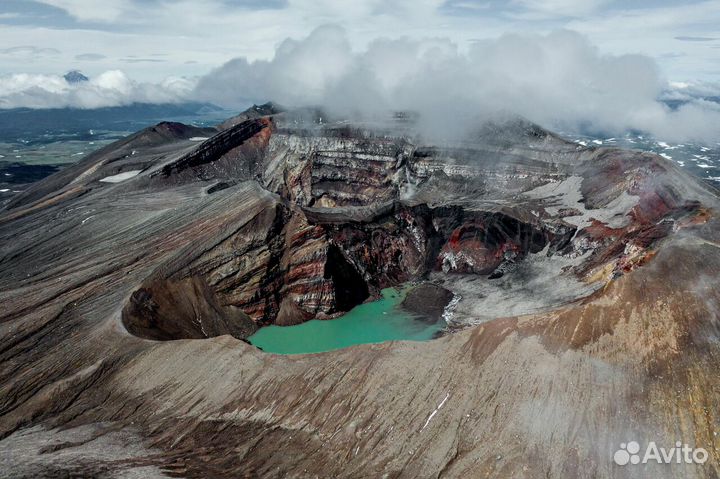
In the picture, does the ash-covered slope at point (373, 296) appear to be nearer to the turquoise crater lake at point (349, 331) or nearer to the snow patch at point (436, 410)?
the snow patch at point (436, 410)

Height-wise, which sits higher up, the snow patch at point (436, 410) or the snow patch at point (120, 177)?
the snow patch at point (120, 177)

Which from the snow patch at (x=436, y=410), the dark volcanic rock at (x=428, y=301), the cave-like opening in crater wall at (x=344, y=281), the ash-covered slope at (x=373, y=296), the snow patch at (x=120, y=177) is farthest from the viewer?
the snow patch at (x=120, y=177)

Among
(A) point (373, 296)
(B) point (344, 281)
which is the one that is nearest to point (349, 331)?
(B) point (344, 281)

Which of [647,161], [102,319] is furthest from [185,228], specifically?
[647,161]

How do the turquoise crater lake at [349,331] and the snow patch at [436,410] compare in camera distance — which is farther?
the turquoise crater lake at [349,331]

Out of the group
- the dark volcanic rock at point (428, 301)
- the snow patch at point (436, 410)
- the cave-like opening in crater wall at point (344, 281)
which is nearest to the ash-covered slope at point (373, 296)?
the snow patch at point (436, 410)
